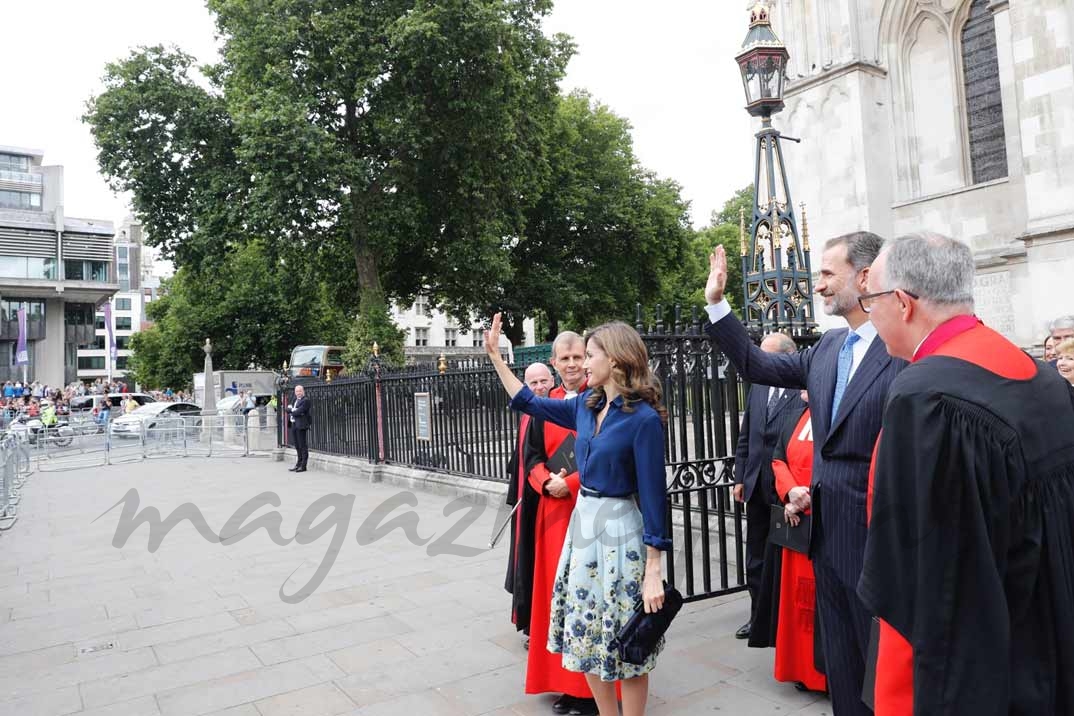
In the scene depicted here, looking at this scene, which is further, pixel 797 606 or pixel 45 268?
pixel 45 268

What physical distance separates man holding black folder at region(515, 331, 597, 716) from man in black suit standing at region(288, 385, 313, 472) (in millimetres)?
13405

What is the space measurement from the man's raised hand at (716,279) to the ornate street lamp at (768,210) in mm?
4078

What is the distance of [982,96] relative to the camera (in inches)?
692

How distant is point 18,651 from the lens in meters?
5.26

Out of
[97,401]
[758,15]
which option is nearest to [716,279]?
[758,15]

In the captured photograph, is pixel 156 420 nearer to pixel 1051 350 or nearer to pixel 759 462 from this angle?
pixel 759 462

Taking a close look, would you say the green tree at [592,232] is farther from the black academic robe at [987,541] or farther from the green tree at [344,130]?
the black academic robe at [987,541]

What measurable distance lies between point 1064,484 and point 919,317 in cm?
49

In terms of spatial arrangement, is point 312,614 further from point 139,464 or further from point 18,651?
point 139,464

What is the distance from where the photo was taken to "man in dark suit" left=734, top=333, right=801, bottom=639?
451 centimetres

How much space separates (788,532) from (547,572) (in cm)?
128

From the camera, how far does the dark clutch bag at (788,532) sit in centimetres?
378

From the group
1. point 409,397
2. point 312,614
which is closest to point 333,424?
point 409,397

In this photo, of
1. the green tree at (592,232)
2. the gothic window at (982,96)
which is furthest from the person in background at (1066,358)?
the green tree at (592,232)
